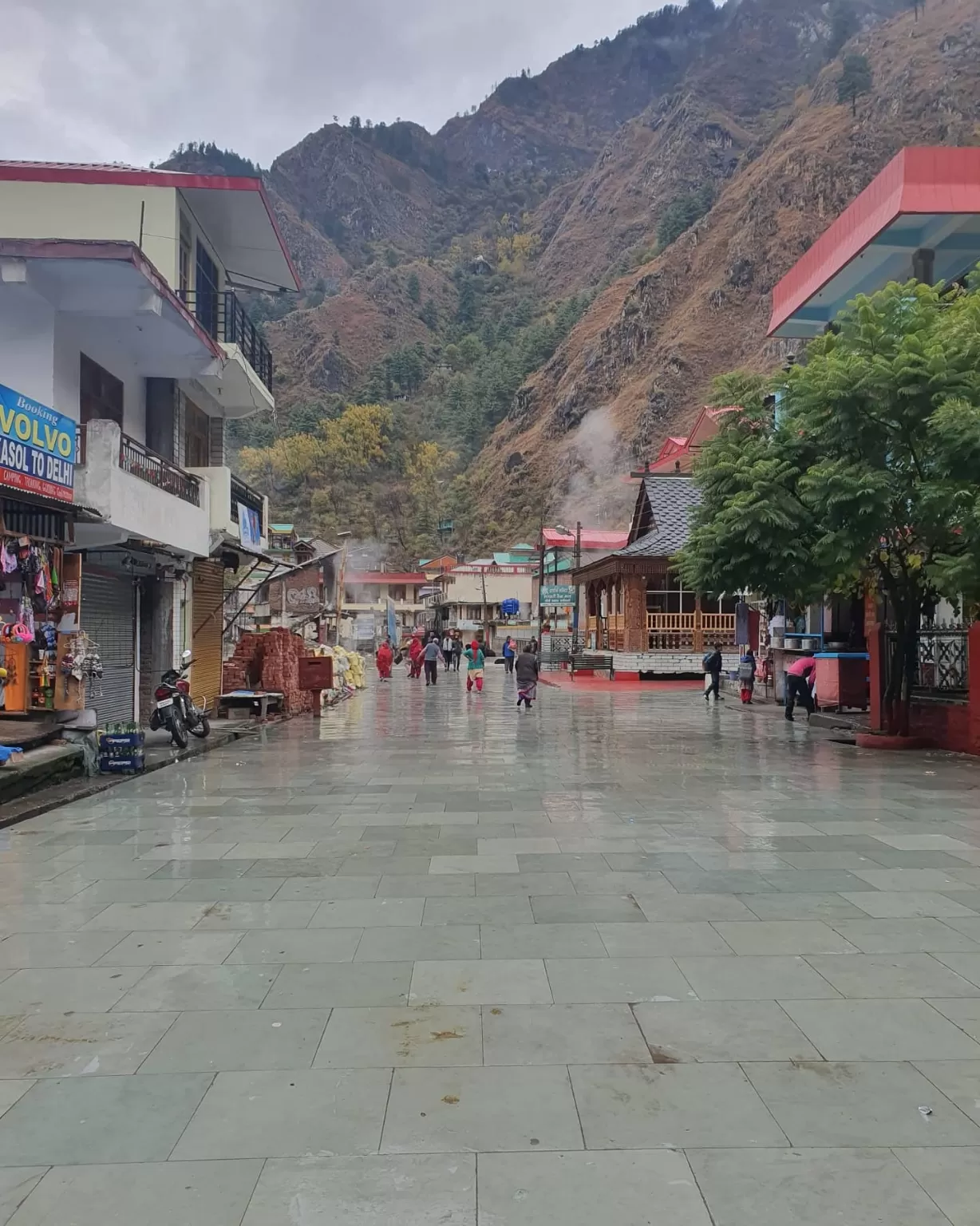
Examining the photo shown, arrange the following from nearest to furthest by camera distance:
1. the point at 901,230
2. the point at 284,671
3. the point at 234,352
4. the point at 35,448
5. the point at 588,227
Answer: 1. the point at 35,448
2. the point at 234,352
3. the point at 284,671
4. the point at 901,230
5. the point at 588,227

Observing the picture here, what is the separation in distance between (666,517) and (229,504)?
18.6m

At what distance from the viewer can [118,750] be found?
10477 millimetres

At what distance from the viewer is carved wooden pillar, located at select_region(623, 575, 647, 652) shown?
30438 mm

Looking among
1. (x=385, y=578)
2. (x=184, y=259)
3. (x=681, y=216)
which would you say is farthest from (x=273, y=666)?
(x=681, y=216)

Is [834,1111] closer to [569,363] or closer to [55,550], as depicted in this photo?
[55,550]

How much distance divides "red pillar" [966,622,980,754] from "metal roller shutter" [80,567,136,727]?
11.7m

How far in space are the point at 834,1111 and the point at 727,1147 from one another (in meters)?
0.48

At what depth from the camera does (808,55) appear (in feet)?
479

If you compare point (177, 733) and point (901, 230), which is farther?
point (901, 230)

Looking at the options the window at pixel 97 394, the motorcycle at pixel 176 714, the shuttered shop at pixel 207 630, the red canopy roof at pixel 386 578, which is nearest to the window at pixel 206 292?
the window at pixel 97 394

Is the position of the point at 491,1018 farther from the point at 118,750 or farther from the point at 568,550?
the point at 568,550

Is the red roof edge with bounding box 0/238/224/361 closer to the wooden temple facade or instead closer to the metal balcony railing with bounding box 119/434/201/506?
the metal balcony railing with bounding box 119/434/201/506

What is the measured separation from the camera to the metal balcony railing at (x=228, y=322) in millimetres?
16094

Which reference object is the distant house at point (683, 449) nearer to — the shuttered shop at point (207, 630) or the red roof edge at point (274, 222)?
the red roof edge at point (274, 222)
